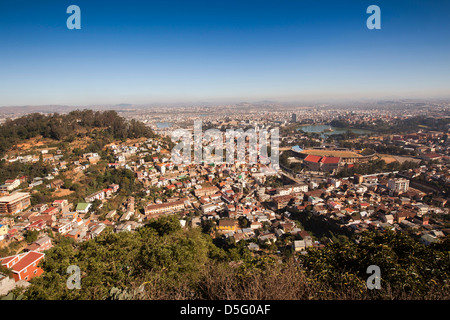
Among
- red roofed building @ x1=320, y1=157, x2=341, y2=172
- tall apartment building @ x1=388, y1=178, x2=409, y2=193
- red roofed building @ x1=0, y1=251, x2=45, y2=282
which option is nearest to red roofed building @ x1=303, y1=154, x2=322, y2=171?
red roofed building @ x1=320, y1=157, x2=341, y2=172

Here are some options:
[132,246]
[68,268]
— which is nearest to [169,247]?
[132,246]

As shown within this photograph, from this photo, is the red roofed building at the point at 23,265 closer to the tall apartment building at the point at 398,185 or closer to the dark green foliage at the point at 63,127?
the dark green foliage at the point at 63,127

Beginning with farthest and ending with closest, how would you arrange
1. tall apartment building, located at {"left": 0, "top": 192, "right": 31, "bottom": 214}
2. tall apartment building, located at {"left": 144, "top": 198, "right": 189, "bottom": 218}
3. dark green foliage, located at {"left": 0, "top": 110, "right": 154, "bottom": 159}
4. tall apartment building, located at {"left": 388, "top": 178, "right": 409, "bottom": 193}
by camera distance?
dark green foliage, located at {"left": 0, "top": 110, "right": 154, "bottom": 159}
tall apartment building, located at {"left": 388, "top": 178, "right": 409, "bottom": 193}
tall apartment building, located at {"left": 144, "top": 198, "right": 189, "bottom": 218}
tall apartment building, located at {"left": 0, "top": 192, "right": 31, "bottom": 214}

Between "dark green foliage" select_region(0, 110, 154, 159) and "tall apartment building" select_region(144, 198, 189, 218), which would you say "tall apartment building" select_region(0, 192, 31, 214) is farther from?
"dark green foliage" select_region(0, 110, 154, 159)

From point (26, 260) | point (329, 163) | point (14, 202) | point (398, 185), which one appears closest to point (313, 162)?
point (329, 163)

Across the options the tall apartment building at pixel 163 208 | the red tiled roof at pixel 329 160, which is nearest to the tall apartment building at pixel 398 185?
the red tiled roof at pixel 329 160

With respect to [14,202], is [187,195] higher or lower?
lower

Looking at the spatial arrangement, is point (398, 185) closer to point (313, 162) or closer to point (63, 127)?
point (313, 162)
